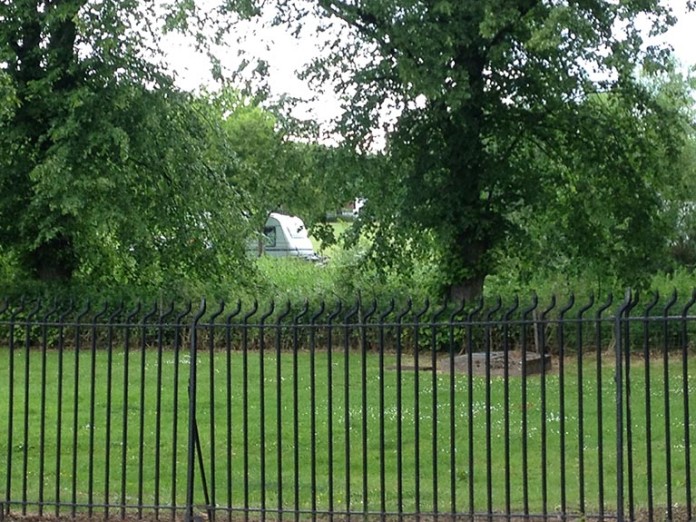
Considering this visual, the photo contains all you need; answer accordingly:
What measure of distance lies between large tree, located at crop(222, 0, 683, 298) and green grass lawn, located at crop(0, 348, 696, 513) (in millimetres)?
3863

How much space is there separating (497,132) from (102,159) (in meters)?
7.04

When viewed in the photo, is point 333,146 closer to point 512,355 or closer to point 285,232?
point 512,355

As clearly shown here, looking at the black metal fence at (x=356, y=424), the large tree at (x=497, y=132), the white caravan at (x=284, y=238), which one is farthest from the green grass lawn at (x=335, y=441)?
the white caravan at (x=284, y=238)

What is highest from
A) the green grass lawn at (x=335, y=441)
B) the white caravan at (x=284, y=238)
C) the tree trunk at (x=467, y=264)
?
the white caravan at (x=284, y=238)

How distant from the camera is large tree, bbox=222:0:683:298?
1977 cm

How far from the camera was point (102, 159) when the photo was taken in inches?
835

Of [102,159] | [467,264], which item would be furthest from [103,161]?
[467,264]

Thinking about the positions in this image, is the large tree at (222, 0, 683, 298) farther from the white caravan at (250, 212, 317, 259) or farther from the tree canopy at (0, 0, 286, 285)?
the white caravan at (250, 212, 317, 259)

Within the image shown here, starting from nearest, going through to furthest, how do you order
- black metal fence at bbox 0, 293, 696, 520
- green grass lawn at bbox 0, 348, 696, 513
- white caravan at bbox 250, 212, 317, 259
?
black metal fence at bbox 0, 293, 696, 520 → green grass lawn at bbox 0, 348, 696, 513 → white caravan at bbox 250, 212, 317, 259

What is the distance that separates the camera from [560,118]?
20797mm

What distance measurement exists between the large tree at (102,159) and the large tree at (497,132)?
313 centimetres

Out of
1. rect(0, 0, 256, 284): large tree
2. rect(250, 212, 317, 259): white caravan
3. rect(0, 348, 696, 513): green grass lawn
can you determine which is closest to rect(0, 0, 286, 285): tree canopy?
rect(0, 0, 256, 284): large tree

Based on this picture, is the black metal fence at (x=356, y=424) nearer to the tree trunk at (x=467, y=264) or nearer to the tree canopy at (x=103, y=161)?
the tree trunk at (x=467, y=264)

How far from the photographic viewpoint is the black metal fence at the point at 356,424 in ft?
24.8
